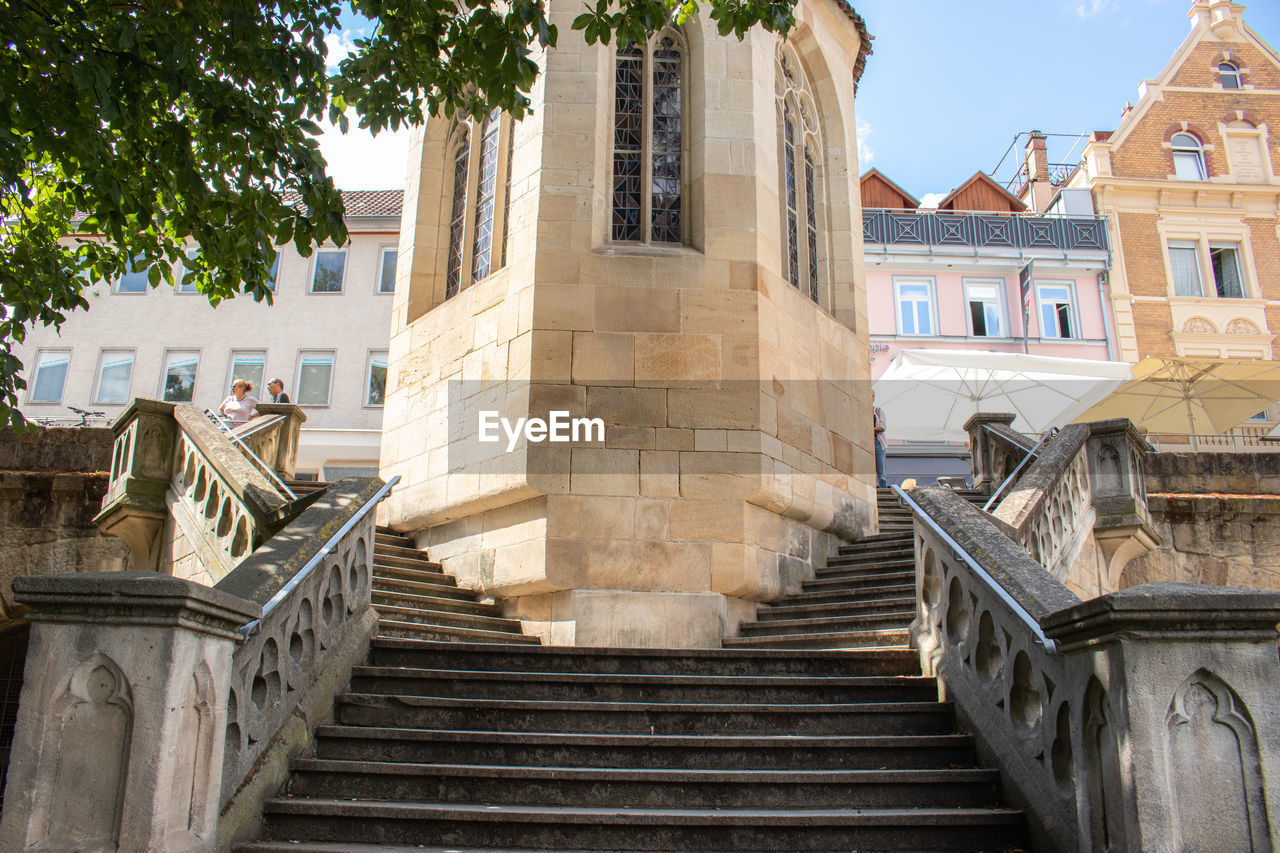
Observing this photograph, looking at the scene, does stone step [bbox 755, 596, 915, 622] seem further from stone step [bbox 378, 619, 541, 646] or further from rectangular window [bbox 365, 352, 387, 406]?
rectangular window [bbox 365, 352, 387, 406]

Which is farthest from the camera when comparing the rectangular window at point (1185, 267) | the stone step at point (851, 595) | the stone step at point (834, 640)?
the rectangular window at point (1185, 267)

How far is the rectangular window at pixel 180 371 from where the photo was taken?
85.7 ft

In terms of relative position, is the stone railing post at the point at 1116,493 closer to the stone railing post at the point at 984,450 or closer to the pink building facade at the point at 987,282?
the stone railing post at the point at 984,450

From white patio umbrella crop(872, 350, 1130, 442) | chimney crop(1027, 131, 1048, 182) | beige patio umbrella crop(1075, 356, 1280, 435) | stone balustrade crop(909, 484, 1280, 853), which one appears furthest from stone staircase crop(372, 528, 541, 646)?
chimney crop(1027, 131, 1048, 182)

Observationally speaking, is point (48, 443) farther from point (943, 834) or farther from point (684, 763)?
point (943, 834)

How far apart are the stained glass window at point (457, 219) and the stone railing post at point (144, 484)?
3380mm

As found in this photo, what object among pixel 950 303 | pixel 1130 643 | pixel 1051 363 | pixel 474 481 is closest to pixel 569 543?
pixel 474 481

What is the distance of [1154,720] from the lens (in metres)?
3.69

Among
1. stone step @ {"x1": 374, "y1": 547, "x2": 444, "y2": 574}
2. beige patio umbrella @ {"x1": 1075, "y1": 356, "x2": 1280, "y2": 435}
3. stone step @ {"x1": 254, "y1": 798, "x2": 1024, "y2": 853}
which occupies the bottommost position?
stone step @ {"x1": 254, "y1": 798, "x2": 1024, "y2": 853}

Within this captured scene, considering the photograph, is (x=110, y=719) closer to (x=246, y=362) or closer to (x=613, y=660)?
(x=613, y=660)

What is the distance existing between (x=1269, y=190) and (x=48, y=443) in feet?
92.3

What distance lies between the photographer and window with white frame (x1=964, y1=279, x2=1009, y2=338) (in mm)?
26156

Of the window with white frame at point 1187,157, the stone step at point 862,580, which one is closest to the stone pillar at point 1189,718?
the stone step at point 862,580

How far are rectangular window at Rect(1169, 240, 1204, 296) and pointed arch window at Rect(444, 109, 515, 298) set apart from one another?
21.1 meters
